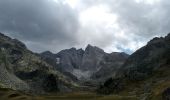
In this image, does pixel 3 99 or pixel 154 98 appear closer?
pixel 154 98

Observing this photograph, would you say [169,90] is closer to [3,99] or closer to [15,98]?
[15,98]

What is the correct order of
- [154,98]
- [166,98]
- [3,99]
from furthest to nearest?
[3,99], [154,98], [166,98]

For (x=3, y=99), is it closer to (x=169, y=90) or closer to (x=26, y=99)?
(x=26, y=99)

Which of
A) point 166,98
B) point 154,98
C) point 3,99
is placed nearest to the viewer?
point 166,98

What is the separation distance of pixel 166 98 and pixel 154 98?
622 inches

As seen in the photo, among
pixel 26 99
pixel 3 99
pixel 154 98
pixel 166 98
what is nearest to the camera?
pixel 166 98

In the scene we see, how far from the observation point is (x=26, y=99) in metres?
157

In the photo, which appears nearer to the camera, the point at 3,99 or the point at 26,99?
the point at 26,99

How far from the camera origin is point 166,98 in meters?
106

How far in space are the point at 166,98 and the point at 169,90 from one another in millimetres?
2733

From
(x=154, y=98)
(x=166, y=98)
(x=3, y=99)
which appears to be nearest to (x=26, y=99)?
(x=3, y=99)

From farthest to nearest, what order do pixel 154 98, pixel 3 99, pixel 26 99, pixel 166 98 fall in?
pixel 3 99, pixel 26 99, pixel 154 98, pixel 166 98

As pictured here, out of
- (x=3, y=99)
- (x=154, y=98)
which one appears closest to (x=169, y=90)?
(x=154, y=98)

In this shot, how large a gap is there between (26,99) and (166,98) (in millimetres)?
73901
